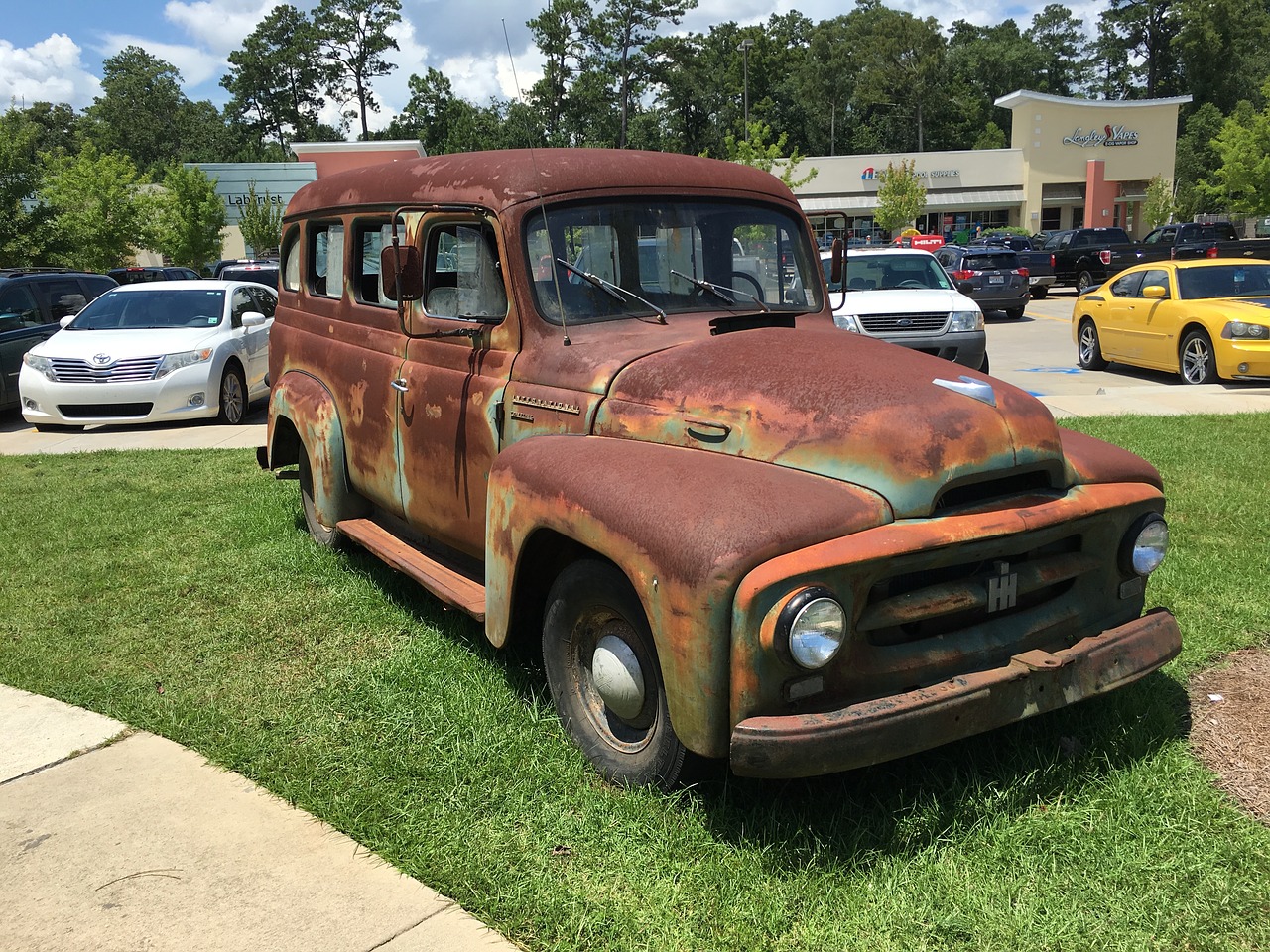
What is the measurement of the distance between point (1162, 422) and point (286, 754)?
845cm

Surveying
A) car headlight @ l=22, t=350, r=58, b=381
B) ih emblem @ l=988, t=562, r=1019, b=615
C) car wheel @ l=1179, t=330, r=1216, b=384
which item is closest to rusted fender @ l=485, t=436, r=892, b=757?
ih emblem @ l=988, t=562, r=1019, b=615

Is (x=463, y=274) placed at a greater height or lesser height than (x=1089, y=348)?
greater

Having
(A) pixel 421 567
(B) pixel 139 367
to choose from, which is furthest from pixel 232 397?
(A) pixel 421 567

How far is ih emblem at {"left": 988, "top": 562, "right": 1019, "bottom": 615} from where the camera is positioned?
123 inches

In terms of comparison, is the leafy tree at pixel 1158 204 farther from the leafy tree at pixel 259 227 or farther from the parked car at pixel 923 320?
the parked car at pixel 923 320

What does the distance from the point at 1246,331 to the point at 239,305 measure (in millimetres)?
11885

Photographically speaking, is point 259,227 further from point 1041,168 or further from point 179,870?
point 1041,168

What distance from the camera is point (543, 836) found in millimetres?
3209

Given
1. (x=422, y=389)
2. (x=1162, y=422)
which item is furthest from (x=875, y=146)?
(x=422, y=389)

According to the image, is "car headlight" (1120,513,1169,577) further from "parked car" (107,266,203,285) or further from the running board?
"parked car" (107,266,203,285)

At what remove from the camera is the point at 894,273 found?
13.3 m

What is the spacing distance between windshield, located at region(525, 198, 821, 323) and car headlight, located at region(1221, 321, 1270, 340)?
923 centimetres

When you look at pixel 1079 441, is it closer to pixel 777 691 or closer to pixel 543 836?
pixel 777 691

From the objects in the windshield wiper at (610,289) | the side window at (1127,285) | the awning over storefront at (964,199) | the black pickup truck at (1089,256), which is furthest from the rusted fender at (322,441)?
the awning over storefront at (964,199)
